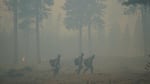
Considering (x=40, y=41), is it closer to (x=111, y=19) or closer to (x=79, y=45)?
(x=79, y=45)

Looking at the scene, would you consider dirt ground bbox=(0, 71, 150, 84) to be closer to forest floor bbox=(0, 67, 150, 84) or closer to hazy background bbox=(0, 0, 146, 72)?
forest floor bbox=(0, 67, 150, 84)

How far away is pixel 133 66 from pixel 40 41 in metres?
2.81

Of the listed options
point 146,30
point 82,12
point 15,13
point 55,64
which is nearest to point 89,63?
point 55,64

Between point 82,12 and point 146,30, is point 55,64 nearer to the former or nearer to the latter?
point 82,12

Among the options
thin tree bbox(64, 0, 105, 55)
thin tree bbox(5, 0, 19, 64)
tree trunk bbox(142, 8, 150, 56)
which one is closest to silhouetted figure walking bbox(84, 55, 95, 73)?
thin tree bbox(64, 0, 105, 55)

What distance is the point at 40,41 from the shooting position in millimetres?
16844

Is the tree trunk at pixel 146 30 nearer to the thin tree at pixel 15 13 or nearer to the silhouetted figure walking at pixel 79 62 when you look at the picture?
the silhouetted figure walking at pixel 79 62

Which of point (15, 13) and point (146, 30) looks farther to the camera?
point (15, 13)

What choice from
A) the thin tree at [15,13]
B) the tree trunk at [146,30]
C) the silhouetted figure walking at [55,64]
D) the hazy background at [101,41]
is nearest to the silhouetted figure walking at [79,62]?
the hazy background at [101,41]

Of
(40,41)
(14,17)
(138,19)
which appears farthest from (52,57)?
(138,19)

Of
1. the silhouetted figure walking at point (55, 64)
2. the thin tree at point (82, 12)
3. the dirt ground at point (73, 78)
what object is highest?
the thin tree at point (82, 12)

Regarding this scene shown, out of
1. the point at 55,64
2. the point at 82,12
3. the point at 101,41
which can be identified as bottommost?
the point at 55,64

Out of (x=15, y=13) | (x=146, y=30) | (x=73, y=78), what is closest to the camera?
(x=73, y=78)

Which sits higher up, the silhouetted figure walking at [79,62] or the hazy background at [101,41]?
the hazy background at [101,41]
